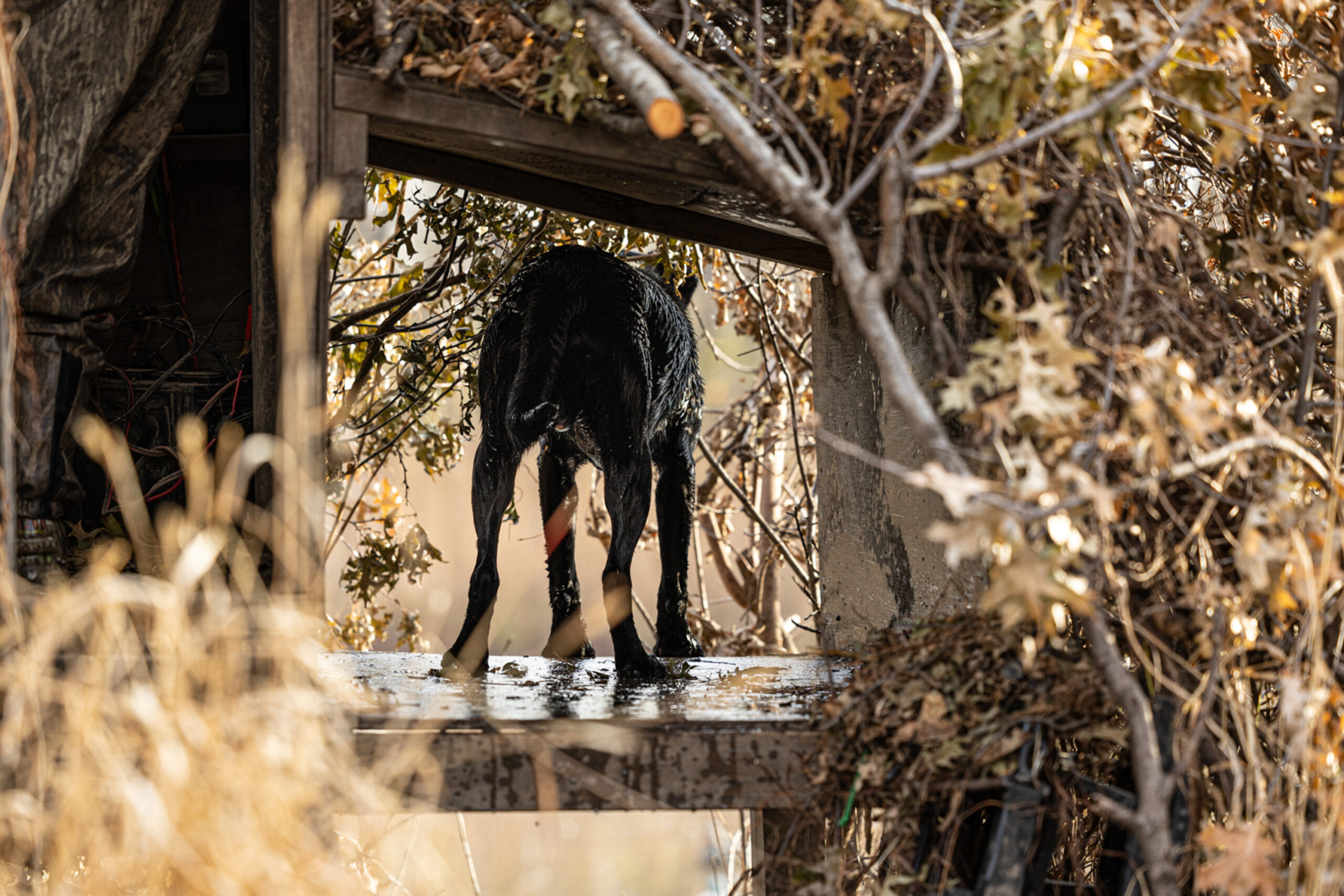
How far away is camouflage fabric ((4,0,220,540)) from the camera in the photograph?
300 centimetres

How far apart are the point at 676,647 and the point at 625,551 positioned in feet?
2.60

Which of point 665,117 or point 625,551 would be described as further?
point 625,551

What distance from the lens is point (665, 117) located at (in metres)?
2.59

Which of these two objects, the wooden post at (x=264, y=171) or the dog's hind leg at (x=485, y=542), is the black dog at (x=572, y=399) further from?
the wooden post at (x=264, y=171)

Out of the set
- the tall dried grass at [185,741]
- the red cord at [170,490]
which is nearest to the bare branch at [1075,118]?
the tall dried grass at [185,741]

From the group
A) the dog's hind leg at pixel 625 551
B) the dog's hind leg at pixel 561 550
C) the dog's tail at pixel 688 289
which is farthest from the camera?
the dog's tail at pixel 688 289

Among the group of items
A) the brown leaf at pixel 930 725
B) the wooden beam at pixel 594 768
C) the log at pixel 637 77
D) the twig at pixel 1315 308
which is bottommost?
the wooden beam at pixel 594 768

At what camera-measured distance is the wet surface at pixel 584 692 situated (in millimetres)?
2996

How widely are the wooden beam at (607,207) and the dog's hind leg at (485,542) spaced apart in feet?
3.58

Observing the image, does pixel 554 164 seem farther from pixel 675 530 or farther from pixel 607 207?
pixel 675 530

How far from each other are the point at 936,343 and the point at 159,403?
323 cm

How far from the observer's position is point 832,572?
187 inches

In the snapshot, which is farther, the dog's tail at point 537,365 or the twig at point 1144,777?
the dog's tail at point 537,365

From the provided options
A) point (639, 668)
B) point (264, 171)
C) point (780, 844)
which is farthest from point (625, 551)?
point (264, 171)
